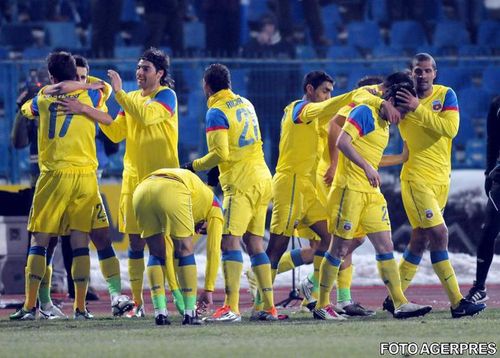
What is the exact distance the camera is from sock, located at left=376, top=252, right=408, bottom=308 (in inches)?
461

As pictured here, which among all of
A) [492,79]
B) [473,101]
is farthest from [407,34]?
[492,79]

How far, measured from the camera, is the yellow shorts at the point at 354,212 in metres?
11.6

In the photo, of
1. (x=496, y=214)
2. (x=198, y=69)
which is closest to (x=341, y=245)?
(x=496, y=214)

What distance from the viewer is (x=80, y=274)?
12430 mm

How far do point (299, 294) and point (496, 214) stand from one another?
7.01 ft

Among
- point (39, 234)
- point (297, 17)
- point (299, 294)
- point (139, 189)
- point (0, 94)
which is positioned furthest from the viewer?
point (297, 17)

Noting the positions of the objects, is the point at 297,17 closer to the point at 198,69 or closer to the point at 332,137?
the point at 198,69

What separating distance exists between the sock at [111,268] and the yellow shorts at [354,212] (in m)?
2.00

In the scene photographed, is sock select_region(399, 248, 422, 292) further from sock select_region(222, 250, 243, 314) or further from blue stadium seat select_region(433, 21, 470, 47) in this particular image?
blue stadium seat select_region(433, 21, 470, 47)

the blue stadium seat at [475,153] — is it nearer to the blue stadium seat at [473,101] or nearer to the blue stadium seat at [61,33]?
the blue stadium seat at [473,101]

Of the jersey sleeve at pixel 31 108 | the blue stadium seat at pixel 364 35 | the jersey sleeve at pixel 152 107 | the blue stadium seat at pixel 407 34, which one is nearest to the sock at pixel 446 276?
the jersey sleeve at pixel 152 107

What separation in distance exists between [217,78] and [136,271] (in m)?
1.89

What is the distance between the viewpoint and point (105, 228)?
12398 millimetres

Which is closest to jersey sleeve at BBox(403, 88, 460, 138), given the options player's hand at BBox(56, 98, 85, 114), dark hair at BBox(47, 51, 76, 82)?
player's hand at BBox(56, 98, 85, 114)
